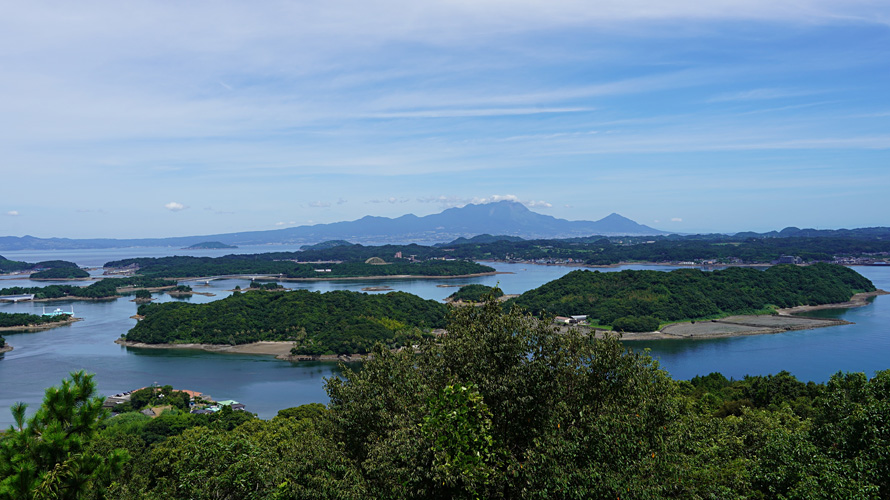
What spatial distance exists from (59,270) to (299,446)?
87.8 metres

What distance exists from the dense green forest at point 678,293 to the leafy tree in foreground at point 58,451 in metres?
34.8

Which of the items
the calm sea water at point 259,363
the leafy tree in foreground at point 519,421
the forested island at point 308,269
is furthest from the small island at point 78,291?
the leafy tree in foreground at point 519,421

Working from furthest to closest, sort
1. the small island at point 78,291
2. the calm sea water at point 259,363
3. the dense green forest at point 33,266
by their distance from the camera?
1. the dense green forest at point 33,266
2. the small island at point 78,291
3. the calm sea water at point 259,363

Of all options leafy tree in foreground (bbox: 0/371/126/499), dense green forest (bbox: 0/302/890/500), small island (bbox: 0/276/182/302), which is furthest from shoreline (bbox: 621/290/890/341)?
small island (bbox: 0/276/182/302)

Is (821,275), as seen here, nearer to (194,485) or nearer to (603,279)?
(603,279)

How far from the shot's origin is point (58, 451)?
4605mm

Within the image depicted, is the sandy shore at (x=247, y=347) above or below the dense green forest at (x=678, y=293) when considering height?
below

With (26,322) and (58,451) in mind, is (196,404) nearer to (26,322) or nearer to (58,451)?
(58,451)

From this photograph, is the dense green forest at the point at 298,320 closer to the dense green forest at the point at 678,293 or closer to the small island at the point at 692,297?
the small island at the point at 692,297

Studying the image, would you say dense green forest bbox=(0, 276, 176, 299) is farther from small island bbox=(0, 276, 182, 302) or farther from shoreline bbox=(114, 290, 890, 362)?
shoreline bbox=(114, 290, 890, 362)

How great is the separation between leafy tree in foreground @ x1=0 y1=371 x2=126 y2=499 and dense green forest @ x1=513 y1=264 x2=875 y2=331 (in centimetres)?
3482

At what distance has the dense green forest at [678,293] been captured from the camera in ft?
128

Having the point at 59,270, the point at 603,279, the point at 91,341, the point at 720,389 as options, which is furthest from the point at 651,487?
the point at 59,270

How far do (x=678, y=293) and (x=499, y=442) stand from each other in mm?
40770
